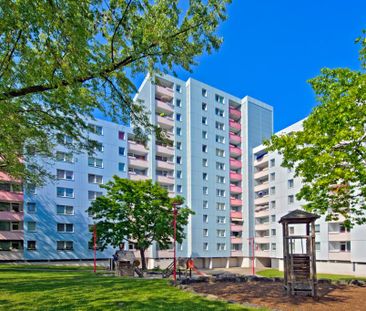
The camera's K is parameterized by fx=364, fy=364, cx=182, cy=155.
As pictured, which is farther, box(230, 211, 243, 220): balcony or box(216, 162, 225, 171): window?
box(230, 211, 243, 220): balcony

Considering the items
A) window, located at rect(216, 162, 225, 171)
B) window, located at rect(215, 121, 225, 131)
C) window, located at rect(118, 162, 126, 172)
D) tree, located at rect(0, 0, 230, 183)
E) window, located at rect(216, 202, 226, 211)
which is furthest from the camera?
window, located at rect(215, 121, 225, 131)

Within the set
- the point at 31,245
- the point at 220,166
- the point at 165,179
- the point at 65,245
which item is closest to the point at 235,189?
the point at 220,166

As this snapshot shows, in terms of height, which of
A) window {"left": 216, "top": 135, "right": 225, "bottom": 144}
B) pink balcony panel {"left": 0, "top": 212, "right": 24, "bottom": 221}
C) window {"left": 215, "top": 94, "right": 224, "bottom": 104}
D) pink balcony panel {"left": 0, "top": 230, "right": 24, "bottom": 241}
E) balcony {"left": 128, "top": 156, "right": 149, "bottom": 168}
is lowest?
pink balcony panel {"left": 0, "top": 230, "right": 24, "bottom": 241}

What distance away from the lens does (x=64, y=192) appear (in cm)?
5072

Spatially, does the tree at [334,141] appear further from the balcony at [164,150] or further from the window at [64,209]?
the balcony at [164,150]

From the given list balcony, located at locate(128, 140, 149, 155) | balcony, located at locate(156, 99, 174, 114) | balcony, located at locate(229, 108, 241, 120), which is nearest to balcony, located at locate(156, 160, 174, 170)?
balcony, located at locate(128, 140, 149, 155)

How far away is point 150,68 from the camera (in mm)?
9891

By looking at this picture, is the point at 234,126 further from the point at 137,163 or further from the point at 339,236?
the point at 339,236

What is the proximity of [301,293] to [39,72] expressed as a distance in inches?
425

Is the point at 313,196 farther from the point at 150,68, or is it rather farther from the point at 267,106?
the point at 267,106

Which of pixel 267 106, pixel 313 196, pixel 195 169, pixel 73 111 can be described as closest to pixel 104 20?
pixel 73 111

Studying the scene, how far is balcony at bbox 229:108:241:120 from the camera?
6962cm

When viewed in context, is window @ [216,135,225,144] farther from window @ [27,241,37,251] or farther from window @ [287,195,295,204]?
window @ [27,241,37,251]

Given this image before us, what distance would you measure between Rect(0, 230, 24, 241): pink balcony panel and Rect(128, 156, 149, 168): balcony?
18498 mm
